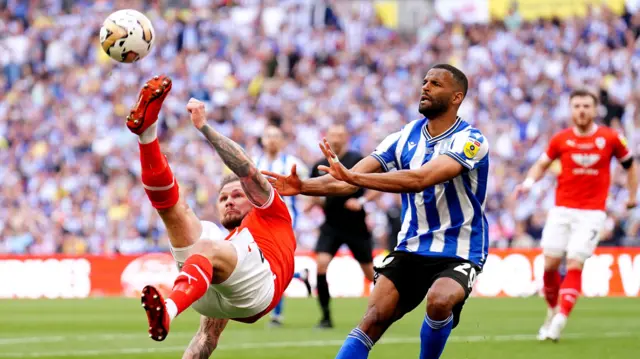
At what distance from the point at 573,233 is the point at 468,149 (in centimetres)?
481

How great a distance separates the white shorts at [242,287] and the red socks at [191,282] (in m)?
0.34

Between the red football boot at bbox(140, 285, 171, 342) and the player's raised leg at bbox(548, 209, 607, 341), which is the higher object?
the red football boot at bbox(140, 285, 171, 342)

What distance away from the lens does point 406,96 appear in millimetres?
25219

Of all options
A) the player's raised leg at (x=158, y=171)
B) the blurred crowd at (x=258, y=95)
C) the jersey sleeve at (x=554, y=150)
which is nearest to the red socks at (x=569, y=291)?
the jersey sleeve at (x=554, y=150)

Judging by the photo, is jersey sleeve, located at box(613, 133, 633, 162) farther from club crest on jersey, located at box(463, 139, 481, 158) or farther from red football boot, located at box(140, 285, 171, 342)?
red football boot, located at box(140, 285, 171, 342)

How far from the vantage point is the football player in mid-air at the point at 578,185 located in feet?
38.9

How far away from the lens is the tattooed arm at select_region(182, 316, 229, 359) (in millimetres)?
7883

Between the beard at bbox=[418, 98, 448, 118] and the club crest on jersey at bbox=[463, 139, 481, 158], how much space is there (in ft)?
1.25

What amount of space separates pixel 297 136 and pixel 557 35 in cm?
675

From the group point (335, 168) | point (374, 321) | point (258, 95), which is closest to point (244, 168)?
point (335, 168)

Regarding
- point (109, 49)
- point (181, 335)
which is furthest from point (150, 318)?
point (181, 335)

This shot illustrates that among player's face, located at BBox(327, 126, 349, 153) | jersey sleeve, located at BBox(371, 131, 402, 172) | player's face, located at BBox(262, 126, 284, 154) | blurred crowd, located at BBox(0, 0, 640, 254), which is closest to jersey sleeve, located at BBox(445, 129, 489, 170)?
jersey sleeve, located at BBox(371, 131, 402, 172)

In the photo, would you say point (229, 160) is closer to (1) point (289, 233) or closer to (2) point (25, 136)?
(1) point (289, 233)

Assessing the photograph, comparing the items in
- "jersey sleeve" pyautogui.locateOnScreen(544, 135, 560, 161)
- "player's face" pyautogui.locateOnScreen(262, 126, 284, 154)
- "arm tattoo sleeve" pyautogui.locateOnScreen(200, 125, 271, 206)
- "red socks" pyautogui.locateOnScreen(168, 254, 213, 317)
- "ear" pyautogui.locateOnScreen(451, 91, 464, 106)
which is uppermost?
"ear" pyautogui.locateOnScreen(451, 91, 464, 106)
